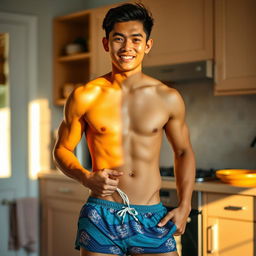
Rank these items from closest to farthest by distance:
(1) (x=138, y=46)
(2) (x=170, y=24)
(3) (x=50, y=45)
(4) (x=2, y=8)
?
1. (1) (x=138, y=46)
2. (2) (x=170, y=24)
3. (4) (x=2, y=8)
4. (3) (x=50, y=45)

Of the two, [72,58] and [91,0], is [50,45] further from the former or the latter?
[91,0]

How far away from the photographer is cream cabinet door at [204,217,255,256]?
267 cm

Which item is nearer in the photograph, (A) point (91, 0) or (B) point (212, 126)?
(B) point (212, 126)

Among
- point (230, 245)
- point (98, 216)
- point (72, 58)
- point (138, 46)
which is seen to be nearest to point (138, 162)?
point (98, 216)

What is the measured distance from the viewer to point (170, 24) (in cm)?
321

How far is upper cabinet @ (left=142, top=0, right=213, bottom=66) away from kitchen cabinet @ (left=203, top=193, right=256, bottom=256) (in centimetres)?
91

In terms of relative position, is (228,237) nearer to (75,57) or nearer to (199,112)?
(199,112)

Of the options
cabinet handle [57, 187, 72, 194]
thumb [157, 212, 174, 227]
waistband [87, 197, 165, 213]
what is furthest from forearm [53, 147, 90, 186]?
cabinet handle [57, 187, 72, 194]

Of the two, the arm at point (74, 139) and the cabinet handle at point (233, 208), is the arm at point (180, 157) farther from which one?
the cabinet handle at point (233, 208)

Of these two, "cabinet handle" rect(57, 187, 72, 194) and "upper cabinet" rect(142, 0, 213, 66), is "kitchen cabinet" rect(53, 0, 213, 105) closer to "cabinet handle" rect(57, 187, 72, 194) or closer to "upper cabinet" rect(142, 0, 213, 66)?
"upper cabinet" rect(142, 0, 213, 66)

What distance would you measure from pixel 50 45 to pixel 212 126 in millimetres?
1496

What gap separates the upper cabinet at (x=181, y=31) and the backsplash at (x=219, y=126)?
0.36m

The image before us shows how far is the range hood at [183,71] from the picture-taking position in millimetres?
2994

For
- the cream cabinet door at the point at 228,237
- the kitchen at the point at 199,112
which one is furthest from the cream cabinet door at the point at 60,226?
the cream cabinet door at the point at 228,237
